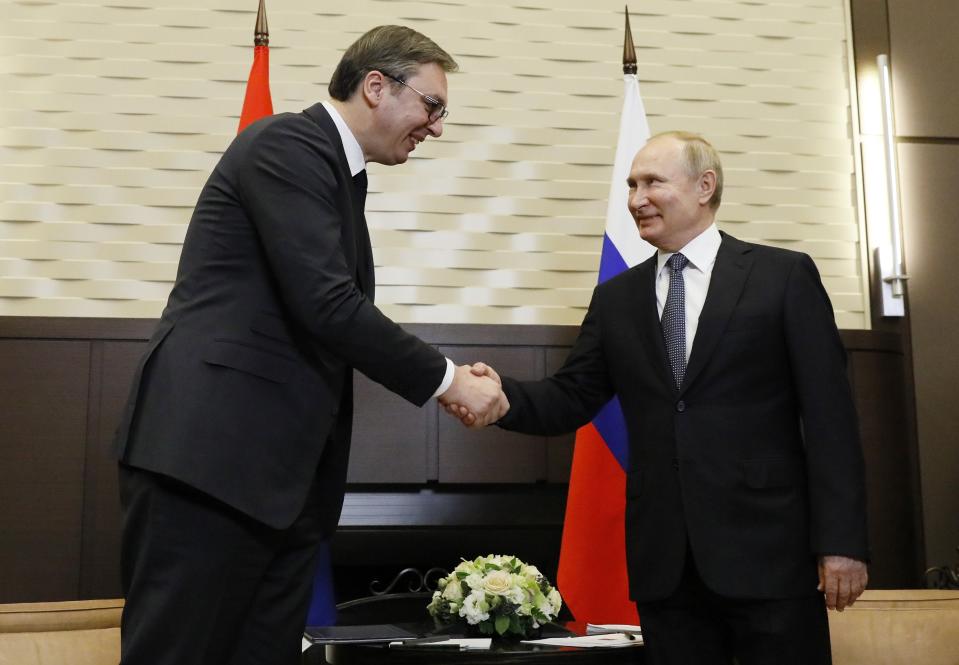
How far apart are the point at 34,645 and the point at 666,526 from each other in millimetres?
1526

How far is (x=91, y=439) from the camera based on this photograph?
3.75m

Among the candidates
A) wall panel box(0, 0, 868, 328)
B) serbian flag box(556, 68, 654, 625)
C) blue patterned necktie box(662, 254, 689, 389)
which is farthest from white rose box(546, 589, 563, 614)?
wall panel box(0, 0, 868, 328)

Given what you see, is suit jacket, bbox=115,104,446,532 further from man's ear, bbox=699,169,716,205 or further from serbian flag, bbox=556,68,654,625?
serbian flag, bbox=556,68,654,625

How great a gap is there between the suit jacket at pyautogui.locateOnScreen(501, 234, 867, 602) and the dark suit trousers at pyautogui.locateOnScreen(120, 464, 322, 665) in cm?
86

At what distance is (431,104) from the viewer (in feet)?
7.70

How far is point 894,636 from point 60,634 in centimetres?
212

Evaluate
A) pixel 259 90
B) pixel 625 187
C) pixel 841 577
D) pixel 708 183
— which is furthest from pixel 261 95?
pixel 841 577

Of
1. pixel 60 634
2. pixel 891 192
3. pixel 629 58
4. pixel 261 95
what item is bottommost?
pixel 60 634

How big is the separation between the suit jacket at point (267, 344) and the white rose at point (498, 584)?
0.67m

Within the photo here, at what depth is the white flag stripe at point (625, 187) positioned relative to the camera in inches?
146

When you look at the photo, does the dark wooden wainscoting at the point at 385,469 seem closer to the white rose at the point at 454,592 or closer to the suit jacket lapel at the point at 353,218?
the white rose at the point at 454,592

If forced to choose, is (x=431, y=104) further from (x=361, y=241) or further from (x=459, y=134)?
(x=459, y=134)

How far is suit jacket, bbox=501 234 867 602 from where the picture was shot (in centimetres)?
216

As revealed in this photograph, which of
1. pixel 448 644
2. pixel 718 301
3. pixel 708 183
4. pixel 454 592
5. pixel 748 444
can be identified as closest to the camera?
pixel 748 444
